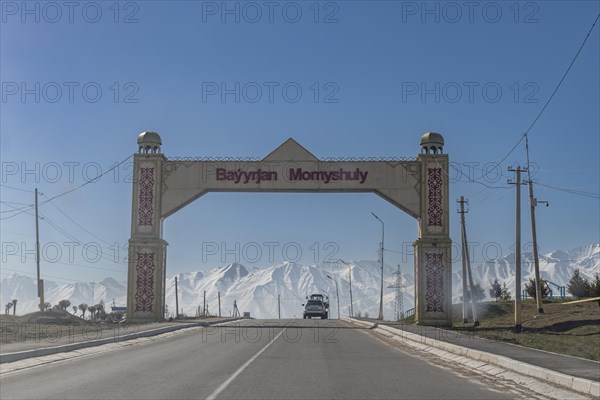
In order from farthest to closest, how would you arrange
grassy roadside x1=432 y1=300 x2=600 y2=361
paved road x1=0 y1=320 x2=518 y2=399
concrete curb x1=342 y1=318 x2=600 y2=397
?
grassy roadside x1=432 y1=300 x2=600 y2=361, concrete curb x1=342 y1=318 x2=600 y2=397, paved road x1=0 y1=320 x2=518 y2=399

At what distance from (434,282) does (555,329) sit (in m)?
9.71

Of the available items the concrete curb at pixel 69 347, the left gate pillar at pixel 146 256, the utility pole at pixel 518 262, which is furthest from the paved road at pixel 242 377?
the left gate pillar at pixel 146 256

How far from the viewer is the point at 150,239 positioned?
4153cm

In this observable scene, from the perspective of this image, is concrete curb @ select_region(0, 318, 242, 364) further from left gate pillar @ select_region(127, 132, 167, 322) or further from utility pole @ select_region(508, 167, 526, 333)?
utility pole @ select_region(508, 167, 526, 333)

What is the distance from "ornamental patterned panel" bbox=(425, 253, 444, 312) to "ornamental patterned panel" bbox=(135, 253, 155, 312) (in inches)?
614

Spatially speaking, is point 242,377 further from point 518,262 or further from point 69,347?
point 518,262

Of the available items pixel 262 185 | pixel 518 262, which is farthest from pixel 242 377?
pixel 262 185

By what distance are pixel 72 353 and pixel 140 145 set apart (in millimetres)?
24193

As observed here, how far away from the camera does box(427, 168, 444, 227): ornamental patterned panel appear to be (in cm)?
4094

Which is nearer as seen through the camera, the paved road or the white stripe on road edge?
the white stripe on road edge

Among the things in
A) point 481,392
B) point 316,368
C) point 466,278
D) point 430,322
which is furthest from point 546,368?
point 466,278

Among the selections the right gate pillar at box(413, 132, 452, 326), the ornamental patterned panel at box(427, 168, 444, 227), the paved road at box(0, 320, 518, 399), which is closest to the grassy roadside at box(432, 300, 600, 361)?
the right gate pillar at box(413, 132, 452, 326)

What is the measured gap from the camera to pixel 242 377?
14.5 metres

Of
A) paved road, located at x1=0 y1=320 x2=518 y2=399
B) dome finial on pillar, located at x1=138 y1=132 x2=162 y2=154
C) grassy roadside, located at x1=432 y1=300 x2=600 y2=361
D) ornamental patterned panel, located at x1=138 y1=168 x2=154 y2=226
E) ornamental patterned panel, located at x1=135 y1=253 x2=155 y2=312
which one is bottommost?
grassy roadside, located at x1=432 y1=300 x2=600 y2=361
